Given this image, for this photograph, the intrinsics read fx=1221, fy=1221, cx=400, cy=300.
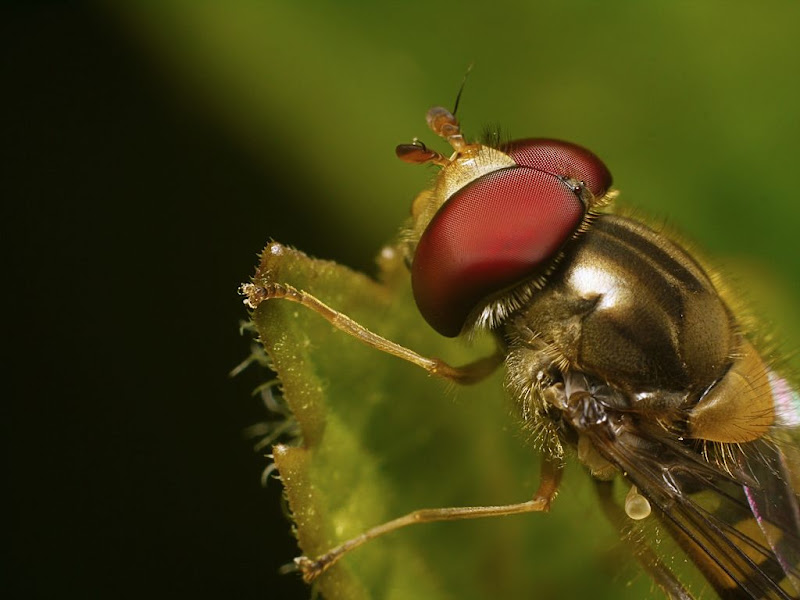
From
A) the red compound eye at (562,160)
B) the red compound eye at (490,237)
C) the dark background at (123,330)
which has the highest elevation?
the dark background at (123,330)

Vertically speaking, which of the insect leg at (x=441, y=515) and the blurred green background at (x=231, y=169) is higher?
the blurred green background at (x=231, y=169)

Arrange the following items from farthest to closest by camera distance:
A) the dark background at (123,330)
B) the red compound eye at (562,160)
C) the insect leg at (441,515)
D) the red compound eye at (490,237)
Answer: the dark background at (123,330)
the red compound eye at (562,160)
the red compound eye at (490,237)
the insect leg at (441,515)

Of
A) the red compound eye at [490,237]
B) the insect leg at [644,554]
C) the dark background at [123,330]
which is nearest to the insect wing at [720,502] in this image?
the insect leg at [644,554]

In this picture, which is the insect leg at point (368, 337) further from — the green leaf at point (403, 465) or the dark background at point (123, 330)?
the dark background at point (123, 330)

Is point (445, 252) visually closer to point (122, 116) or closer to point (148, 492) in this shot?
point (148, 492)

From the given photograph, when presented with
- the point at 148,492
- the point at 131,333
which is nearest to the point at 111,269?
the point at 131,333

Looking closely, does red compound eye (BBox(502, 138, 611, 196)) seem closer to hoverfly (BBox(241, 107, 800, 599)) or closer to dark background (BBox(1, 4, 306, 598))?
hoverfly (BBox(241, 107, 800, 599))

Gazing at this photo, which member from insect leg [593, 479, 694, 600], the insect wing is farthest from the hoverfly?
insect leg [593, 479, 694, 600]
